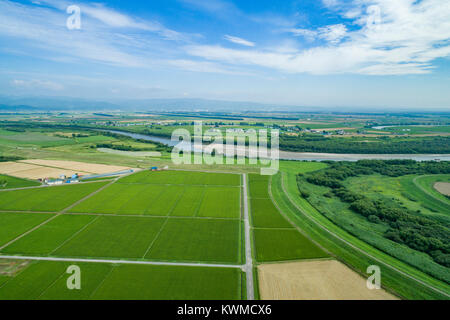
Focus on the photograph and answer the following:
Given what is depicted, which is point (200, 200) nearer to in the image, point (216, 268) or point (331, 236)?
point (216, 268)

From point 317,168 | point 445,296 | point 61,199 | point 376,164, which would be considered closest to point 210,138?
point 317,168

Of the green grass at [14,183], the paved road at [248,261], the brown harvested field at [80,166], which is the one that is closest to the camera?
the paved road at [248,261]

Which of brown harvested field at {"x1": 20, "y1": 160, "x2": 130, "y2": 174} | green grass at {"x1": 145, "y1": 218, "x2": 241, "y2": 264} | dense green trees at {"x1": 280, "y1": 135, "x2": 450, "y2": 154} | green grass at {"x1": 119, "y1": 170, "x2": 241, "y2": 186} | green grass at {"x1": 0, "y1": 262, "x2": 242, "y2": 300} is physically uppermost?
dense green trees at {"x1": 280, "y1": 135, "x2": 450, "y2": 154}

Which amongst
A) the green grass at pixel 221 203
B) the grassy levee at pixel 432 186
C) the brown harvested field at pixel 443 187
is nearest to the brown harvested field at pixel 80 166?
the green grass at pixel 221 203

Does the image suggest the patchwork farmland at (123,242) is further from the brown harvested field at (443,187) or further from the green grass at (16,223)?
the brown harvested field at (443,187)

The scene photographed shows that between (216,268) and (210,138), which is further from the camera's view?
(210,138)

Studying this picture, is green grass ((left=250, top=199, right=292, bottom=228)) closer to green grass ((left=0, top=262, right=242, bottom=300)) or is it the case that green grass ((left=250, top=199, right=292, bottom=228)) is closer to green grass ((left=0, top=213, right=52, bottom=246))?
green grass ((left=0, top=262, right=242, bottom=300))

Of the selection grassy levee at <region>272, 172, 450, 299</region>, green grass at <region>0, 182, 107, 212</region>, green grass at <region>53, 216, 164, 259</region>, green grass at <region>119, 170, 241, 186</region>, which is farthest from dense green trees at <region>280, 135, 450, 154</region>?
green grass at <region>53, 216, 164, 259</region>
